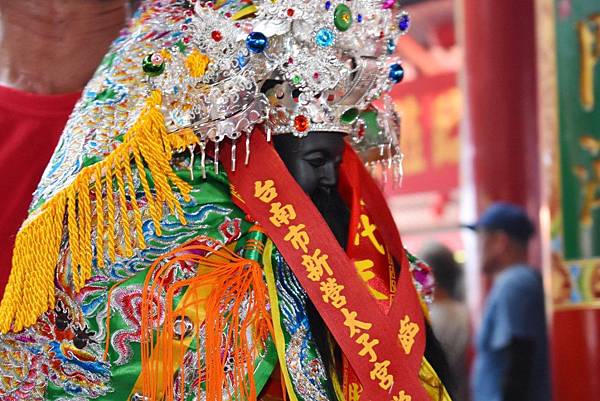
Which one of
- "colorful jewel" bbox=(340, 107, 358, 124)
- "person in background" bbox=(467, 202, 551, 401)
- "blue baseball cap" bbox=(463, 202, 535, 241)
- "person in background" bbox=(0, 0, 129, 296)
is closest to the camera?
"colorful jewel" bbox=(340, 107, 358, 124)

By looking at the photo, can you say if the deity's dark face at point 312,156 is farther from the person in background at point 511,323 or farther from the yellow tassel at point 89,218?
the person in background at point 511,323

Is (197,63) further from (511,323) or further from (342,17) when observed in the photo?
(511,323)

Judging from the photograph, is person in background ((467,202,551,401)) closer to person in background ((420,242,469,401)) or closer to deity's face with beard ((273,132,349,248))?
person in background ((420,242,469,401))

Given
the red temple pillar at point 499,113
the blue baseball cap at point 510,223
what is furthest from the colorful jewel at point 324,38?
the red temple pillar at point 499,113

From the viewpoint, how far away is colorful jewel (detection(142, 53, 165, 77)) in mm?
1520

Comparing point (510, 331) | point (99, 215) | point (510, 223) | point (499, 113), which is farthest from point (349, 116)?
point (499, 113)

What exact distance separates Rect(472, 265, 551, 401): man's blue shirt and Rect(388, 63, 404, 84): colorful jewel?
57.2 inches

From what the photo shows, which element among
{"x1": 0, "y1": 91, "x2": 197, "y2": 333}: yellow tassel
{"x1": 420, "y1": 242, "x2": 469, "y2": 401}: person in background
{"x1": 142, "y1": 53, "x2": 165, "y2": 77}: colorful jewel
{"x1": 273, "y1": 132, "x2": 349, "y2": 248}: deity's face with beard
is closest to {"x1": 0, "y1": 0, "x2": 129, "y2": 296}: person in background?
{"x1": 0, "y1": 91, "x2": 197, "y2": 333}: yellow tassel

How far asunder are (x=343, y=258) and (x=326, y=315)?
0.09 m

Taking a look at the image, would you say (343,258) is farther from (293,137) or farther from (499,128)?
(499,128)

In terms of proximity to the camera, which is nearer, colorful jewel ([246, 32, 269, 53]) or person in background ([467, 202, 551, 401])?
colorful jewel ([246, 32, 269, 53])

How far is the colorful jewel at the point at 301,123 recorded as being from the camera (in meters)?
1.50

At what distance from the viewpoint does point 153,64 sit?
59.8 inches

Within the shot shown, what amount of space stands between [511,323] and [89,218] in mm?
1734
